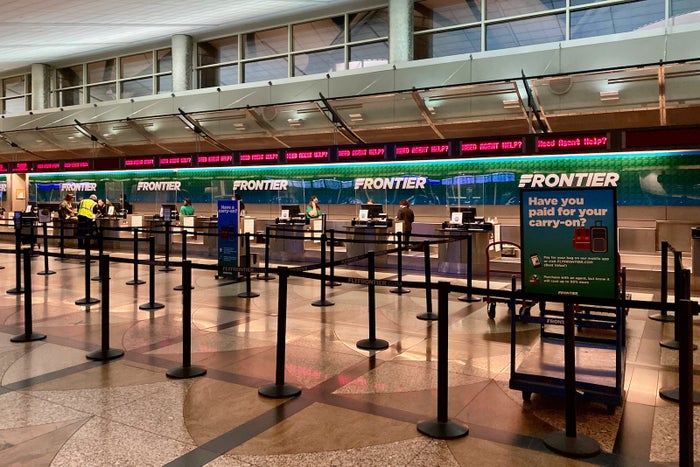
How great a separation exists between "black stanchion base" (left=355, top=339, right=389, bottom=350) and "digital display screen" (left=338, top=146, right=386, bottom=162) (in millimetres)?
9707

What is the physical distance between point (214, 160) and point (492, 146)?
9.46 metres

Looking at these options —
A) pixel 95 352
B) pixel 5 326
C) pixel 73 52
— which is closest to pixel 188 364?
pixel 95 352

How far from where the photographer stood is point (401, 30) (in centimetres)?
1812

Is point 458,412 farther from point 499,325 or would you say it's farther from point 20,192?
point 20,192

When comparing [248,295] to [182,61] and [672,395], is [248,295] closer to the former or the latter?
[672,395]

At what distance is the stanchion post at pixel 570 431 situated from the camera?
13.2 feet

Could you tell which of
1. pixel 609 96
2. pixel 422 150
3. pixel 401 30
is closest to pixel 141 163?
pixel 401 30

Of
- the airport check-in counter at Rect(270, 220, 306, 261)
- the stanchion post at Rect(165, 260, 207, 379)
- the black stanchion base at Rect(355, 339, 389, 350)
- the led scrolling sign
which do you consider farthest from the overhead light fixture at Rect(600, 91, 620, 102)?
the stanchion post at Rect(165, 260, 207, 379)

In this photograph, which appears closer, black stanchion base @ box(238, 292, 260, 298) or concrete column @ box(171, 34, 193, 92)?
black stanchion base @ box(238, 292, 260, 298)

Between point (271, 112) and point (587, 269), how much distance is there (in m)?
14.8

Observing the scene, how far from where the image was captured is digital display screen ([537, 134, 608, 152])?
13.2 m

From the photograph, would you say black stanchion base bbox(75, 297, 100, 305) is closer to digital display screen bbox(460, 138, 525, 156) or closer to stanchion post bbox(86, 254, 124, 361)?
stanchion post bbox(86, 254, 124, 361)

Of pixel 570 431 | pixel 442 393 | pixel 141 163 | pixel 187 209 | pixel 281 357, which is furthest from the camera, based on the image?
pixel 187 209

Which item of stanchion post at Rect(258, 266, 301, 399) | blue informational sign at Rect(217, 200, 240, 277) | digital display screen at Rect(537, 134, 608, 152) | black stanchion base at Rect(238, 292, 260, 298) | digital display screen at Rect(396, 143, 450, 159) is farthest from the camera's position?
digital display screen at Rect(396, 143, 450, 159)
